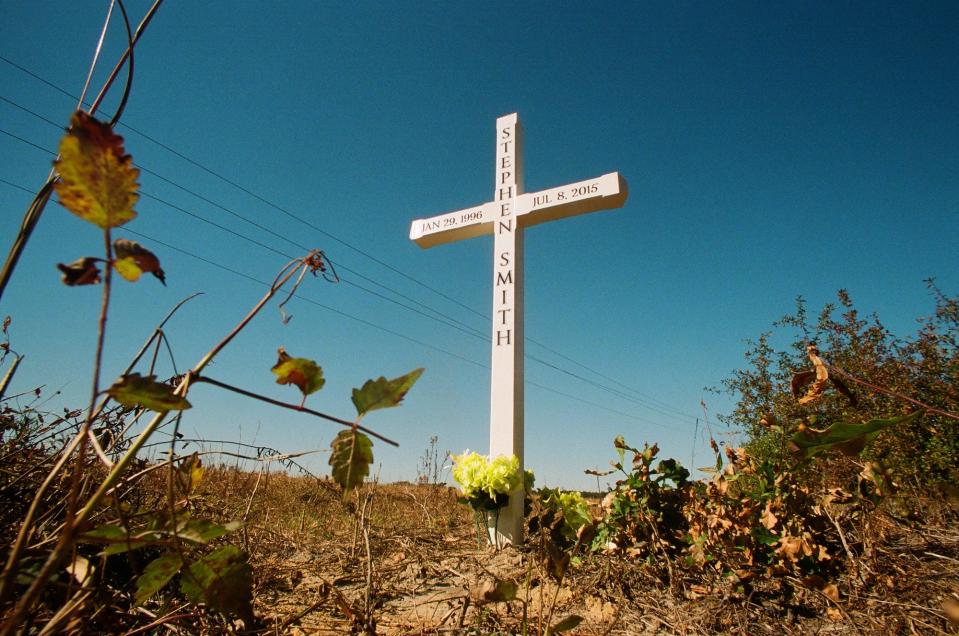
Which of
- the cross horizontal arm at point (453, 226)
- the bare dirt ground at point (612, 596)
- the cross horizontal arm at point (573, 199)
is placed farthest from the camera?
the cross horizontal arm at point (453, 226)

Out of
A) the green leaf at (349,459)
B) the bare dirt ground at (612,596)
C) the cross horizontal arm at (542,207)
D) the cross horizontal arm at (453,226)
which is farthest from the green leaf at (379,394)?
the cross horizontal arm at (453,226)

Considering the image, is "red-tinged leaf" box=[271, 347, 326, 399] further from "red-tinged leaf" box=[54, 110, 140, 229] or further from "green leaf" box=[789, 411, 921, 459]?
"green leaf" box=[789, 411, 921, 459]

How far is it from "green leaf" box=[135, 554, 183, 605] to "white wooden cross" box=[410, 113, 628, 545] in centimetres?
275

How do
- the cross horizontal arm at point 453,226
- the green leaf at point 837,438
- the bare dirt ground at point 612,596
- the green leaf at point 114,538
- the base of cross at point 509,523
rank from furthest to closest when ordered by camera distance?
the cross horizontal arm at point 453,226, the base of cross at point 509,523, the bare dirt ground at point 612,596, the green leaf at point 837,438, the green leaf at point 114,538

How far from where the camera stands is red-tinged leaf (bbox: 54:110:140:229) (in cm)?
44

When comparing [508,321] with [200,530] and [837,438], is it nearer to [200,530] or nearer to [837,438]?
[837,438]

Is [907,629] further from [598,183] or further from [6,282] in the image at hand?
[598,183]

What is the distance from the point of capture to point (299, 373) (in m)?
0.59

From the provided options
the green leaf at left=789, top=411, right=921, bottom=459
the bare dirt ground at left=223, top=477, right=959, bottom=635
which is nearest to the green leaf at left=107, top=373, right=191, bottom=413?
the bare dirt ground at left=223, top=477, right=959, bottom=635

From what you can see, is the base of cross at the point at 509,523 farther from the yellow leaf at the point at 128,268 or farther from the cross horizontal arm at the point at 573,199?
the yellow leaf at the point at 128,268

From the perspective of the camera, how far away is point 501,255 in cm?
405

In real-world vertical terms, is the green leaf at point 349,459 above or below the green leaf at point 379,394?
below

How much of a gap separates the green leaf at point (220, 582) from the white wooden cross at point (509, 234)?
107 inches

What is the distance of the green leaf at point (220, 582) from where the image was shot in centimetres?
72
